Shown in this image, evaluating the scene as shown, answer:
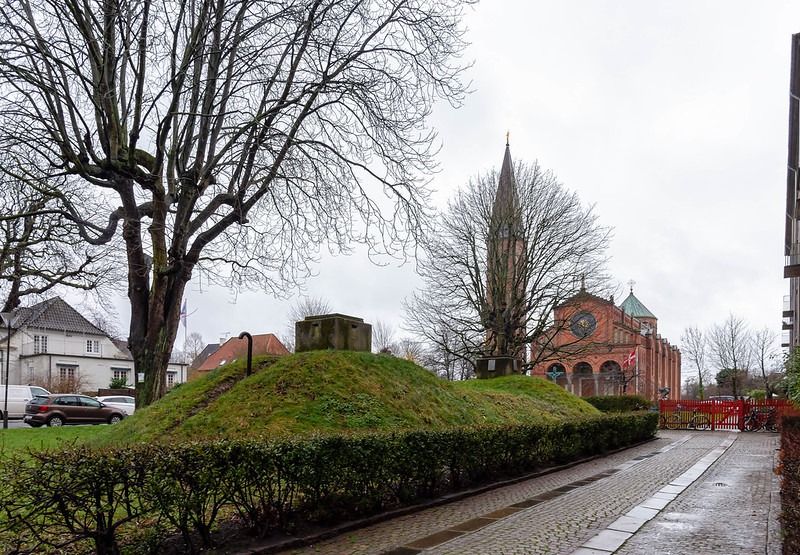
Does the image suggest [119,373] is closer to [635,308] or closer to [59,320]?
[59,320]

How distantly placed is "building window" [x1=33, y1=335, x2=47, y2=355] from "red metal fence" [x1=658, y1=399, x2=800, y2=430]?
48.3 metres

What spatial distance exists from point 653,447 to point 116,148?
17.8 m

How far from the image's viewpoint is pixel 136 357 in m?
13.9

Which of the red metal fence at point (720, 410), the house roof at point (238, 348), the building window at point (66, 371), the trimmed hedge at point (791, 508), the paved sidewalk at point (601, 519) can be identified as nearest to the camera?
the trimmed hedge at point (791, 508)

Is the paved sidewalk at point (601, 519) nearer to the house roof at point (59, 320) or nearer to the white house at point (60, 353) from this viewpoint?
the white house at point (60, 353)

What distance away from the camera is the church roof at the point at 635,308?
79.3m

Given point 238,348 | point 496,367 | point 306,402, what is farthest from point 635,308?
point 306,402

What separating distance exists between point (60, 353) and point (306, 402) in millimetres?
47486

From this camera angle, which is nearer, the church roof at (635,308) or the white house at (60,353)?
the white house at (60,353)

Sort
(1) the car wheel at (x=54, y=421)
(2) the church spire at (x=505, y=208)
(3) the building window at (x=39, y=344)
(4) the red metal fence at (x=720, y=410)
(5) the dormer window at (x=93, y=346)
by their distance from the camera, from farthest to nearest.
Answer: (5) the dormer window at (x=93, y=346), (3) the building window at (x=39, y=344), (2) the church spire at (x=505, y=208), (4) the red metal fence at (x=720, y=410), (1) the car wheel at (x=54, y=421)

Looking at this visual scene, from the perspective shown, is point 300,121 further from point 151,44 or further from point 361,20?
point 151,44

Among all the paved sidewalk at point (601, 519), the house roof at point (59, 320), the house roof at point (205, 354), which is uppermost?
the house roof at point (59, 320)

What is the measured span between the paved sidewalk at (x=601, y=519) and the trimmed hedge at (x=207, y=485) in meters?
0.53

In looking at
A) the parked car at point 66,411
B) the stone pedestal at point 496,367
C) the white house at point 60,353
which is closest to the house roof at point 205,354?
the white house at point 60,353
